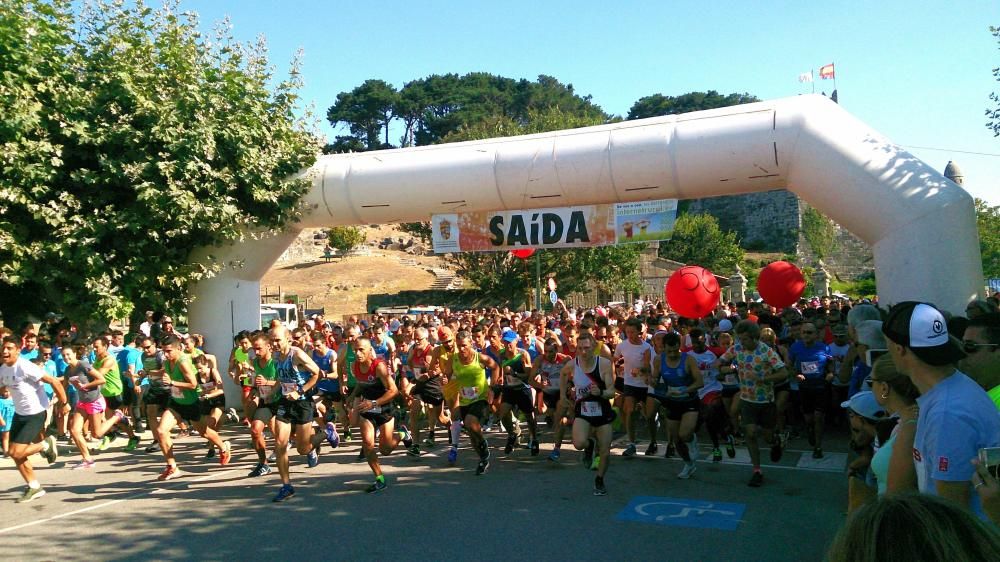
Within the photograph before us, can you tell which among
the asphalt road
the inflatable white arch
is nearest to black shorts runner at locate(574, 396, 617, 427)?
the asphalt road

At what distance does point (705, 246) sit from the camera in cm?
6016

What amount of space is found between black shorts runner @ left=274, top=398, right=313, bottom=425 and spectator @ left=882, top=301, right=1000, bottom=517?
659 centimetres

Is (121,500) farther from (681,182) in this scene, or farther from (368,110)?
(368,110)

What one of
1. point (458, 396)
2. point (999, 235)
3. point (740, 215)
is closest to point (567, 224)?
point (458, 396)

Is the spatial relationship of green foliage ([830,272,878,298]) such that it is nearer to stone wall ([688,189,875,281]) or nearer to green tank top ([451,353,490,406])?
stone wall ([688,189,875,281])

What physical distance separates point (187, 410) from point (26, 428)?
6.33 ft

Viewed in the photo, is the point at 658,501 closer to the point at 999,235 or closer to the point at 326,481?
the point at 326,481

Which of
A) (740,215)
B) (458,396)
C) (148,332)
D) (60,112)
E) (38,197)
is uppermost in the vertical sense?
(740,215)

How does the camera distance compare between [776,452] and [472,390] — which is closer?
[776,452]

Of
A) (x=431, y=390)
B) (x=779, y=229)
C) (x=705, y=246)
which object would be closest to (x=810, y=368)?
(x=431, y=390)

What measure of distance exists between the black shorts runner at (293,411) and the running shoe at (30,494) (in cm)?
284

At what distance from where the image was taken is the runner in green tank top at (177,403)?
8.98 metres

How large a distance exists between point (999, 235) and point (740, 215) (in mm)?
25443

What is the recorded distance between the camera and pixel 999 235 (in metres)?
49.1
